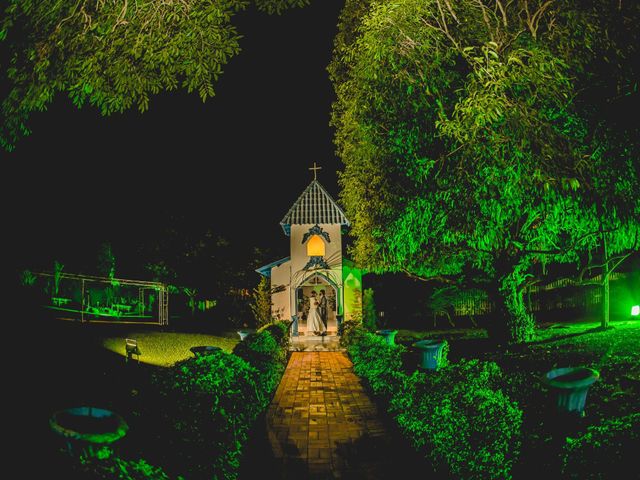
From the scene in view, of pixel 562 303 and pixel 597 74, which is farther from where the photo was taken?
pixel 562 303

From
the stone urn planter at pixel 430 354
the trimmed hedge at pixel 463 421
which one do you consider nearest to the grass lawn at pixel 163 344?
the stone urn planter at pixel 430 354

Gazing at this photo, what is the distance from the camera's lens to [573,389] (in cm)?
580

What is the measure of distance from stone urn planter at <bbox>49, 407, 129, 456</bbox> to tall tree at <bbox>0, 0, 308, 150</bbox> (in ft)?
12.0

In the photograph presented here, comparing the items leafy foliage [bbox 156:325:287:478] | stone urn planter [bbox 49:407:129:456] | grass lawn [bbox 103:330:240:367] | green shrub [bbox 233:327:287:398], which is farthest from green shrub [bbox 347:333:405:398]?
grass lawn [bbox 103:330:240:367]

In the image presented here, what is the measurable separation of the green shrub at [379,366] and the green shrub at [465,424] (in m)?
1.65

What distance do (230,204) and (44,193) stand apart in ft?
67.3

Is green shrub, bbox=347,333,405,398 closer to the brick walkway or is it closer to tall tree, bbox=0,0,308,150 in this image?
the brick walkway

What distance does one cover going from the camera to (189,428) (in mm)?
4438

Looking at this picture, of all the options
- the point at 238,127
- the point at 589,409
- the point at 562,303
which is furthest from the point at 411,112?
the point at 562,303

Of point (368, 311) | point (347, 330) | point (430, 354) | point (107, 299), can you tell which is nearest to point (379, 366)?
point (430, 354)

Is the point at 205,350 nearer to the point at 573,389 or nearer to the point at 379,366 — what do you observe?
the point at 379,366

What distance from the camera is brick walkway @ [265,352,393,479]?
5.80m

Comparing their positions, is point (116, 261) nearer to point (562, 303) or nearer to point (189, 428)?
point (562, 303)

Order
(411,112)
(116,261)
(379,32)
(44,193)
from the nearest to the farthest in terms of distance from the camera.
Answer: (379,32) < (411,112) < (44,193) < (116,261)
